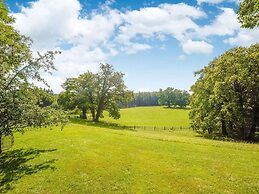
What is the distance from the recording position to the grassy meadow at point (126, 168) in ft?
69.8

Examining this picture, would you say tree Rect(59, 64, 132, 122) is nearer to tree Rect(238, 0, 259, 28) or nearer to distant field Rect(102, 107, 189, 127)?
distant field Rect(102, 107, 189, 127)

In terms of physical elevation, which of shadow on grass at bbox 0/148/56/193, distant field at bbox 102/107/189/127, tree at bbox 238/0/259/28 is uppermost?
tree at bbox 238/0/259/28

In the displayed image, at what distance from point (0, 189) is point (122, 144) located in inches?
642

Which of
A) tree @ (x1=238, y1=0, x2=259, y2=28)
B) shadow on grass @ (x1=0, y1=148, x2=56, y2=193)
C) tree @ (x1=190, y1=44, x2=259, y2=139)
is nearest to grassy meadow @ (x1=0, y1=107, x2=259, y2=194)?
shadow on grass @ (x1=0, y1=148, x2=56, y2=193)

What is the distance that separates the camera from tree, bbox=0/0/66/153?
23.8 m

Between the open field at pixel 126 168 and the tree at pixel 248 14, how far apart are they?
Answer: 1259 centimetres

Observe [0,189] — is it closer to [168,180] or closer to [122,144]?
[168,180]

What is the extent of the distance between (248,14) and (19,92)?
21.0 metres

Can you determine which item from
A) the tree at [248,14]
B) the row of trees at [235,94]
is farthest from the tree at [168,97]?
the tree at [248,14]

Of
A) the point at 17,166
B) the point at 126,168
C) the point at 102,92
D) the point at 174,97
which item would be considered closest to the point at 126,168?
the point at 126,168

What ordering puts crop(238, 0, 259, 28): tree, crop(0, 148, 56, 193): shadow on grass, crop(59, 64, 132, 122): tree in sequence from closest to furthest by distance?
crop(238, 0, 259, 28): tree → crop(0, 148, 56, 193): shadow on grass → crop(59, 64, 132, 122): tree

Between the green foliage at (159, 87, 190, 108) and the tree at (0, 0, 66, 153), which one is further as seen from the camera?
the green foliage at (159, 87, 190, 108)

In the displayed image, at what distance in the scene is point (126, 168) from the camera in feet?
81.8

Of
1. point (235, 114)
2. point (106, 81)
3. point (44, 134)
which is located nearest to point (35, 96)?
point (44, 134)
